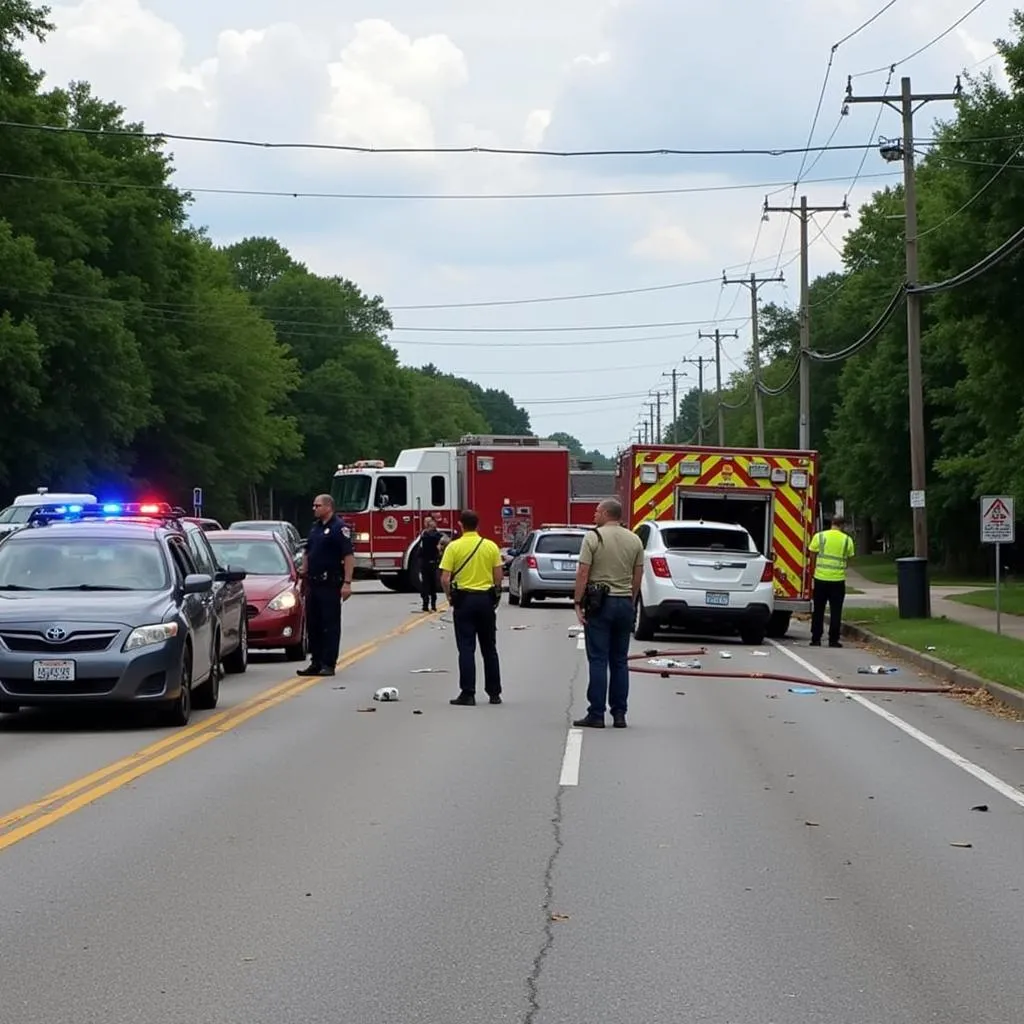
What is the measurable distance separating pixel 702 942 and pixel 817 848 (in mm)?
2368

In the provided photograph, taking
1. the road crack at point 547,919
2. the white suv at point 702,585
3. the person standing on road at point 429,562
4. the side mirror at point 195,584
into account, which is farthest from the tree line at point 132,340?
the road crack at point 547,919

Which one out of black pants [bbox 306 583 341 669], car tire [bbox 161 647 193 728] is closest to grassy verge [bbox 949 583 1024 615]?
black pants [bbox 306 583 341 669]

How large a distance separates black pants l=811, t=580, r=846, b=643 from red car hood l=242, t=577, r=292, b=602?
26.3 feet

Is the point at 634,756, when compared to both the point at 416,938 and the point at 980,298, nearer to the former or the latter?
the point at 416,938

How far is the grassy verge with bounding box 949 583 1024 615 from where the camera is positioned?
3472cm

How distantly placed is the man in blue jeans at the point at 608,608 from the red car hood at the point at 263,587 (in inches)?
312

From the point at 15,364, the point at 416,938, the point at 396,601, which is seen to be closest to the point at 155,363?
the point at 15,364

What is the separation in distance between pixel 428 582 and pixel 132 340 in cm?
2617

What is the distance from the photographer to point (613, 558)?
51.1 feet

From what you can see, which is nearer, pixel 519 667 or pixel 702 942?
pixel 702 942

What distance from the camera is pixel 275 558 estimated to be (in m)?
24.1

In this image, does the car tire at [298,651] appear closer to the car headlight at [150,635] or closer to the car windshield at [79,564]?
the car windshield at [79,564]

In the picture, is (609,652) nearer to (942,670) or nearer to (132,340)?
(942,670)

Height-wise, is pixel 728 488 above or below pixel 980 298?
below
